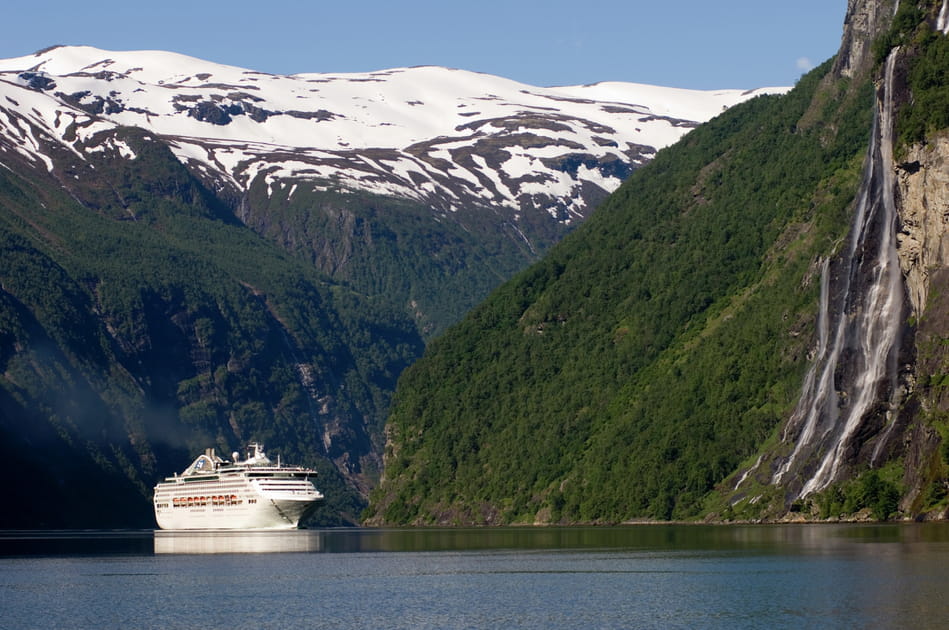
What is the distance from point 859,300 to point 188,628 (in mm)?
115280

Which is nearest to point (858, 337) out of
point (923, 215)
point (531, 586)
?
point (923, 215)

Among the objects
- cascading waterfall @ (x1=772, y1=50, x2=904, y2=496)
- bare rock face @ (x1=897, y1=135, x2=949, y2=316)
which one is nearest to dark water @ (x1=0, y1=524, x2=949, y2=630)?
cascading waterfall @ (x1=772, y1=50, x2=904, y2=496)

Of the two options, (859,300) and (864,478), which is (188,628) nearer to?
(864,478)

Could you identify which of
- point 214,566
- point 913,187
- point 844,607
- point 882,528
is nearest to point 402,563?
point 214,566

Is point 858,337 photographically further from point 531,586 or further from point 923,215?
point 531,586

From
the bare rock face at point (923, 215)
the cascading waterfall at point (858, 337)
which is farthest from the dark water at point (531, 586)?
the bare rock face at point (923, 215)

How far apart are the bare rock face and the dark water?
30.2 m

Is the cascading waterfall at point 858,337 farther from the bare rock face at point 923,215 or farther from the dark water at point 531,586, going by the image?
the dark water at point 531,586

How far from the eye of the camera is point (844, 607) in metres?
83.9

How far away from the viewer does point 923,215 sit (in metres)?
174

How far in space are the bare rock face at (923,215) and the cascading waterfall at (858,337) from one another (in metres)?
3.73

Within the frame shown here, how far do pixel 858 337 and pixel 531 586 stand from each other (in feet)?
288

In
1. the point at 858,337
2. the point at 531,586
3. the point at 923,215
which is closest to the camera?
the point at 531,586

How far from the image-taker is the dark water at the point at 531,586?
284 feet
